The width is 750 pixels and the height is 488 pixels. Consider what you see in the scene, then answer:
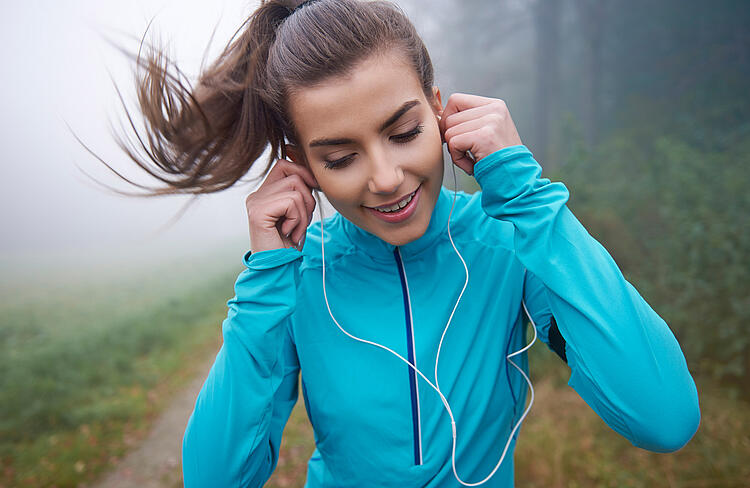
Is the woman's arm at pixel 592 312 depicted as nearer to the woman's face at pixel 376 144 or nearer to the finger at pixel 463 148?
the finger at pixel 463 148

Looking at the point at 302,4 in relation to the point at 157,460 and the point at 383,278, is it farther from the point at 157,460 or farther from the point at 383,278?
the point at 157,460

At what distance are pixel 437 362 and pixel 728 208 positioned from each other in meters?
3.48

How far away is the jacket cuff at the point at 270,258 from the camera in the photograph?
4.42 feet

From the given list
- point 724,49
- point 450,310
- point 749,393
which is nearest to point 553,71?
point 724,49

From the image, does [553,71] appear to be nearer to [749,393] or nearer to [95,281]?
[749,393]

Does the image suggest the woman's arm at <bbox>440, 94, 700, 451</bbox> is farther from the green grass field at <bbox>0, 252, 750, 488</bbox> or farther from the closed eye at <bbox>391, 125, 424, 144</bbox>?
the green grass field at <bbox>0, 252, 750, 488</bbox>

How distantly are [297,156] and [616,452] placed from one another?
315cm

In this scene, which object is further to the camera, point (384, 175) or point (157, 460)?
point (157, 460)

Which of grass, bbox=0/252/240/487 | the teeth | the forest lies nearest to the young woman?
the teeth

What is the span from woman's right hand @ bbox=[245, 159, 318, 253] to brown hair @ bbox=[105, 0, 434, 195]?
0.38 feet

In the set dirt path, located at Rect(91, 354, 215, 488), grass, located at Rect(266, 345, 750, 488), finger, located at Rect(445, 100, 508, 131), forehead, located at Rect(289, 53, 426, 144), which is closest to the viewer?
forehead, located at Rect(289, 53, 426, 144)

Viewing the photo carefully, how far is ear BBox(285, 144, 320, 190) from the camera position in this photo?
1.49 metres

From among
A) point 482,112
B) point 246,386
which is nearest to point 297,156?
point 482,112

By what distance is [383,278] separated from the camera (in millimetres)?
1495
